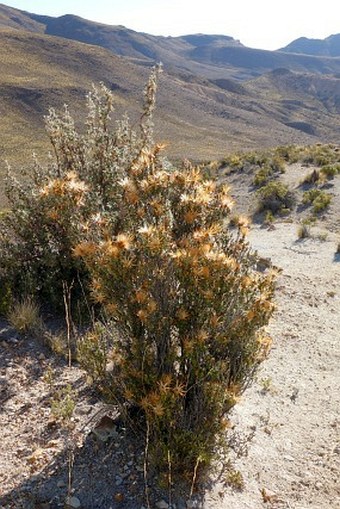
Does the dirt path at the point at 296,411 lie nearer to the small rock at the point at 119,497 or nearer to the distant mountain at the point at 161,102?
the small rock at the point at 119,497

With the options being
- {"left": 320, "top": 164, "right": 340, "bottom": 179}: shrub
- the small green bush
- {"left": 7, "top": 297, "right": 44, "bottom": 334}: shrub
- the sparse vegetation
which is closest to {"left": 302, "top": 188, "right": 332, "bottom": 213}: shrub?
{"left": 320, "top": 164, "right": 340, "bottom": 179}: shrub

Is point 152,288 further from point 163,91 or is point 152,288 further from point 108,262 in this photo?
point 163,91

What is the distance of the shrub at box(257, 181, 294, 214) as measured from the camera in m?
16.5

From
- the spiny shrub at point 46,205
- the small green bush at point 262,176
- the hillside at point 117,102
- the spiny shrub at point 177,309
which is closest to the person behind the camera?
the spiny shrub at point 177,309

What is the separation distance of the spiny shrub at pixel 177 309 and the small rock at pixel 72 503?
66 cm

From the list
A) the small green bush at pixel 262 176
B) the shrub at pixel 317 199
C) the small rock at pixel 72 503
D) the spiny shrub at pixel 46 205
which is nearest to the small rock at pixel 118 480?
the small rock at pixel 72 503

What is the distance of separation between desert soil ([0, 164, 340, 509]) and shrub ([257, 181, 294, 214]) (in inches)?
380

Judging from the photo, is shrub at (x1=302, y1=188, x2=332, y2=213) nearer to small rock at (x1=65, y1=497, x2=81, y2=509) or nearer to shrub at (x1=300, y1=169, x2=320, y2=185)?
shrub at (x1=300, y1=169, x2=320, y2=185)

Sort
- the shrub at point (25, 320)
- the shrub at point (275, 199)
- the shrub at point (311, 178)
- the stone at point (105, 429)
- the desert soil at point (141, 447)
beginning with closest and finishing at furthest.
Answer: the desert soil at point (141, 447), the stone at point (105, 429), the shrub at point (25, 320), the shrub at point (275, 199), the shrub at point (311, 178)

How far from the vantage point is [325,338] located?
7766mm

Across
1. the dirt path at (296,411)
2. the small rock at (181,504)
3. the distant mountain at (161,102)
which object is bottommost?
the distant mountain at (161,102)

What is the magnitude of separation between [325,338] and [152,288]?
4.85m

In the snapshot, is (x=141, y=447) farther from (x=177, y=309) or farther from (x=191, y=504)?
(x=177, y=309)

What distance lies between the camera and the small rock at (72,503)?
386 centimetres
